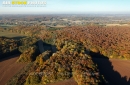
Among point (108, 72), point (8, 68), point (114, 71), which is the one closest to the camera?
point (108, 72)

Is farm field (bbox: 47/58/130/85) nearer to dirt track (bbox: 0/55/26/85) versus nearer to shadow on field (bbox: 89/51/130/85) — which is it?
shadow on field (bbox: 89/51/130/85)

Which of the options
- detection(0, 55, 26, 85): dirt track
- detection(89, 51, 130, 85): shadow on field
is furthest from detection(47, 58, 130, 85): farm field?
detection(0, 55, 26, 85): dirt track

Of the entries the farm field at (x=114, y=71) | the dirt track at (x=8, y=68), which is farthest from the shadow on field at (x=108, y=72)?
the dirt track at (x=8, y=68)

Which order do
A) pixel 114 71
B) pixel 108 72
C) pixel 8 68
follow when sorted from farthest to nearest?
pixel 8 68 → pixel 114 71 → pixel 108 72

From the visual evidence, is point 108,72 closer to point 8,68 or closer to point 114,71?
point 114,71

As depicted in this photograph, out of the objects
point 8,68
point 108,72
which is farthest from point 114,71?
point 8,68

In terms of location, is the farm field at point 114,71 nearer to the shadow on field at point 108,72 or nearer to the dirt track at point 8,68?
the shadow on field at point 108,72
